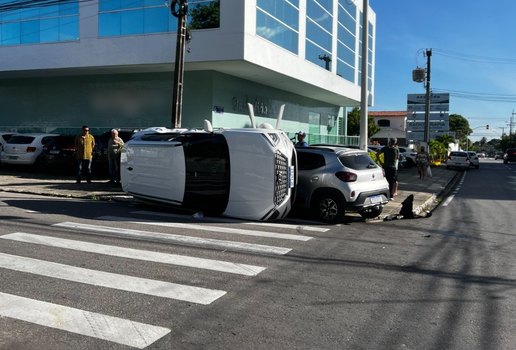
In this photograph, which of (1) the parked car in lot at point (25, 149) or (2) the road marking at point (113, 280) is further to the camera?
(1) the parked car in lot at point (25, 149)

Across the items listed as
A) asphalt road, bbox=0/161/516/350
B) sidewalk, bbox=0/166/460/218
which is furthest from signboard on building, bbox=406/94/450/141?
asphalt road, bbox=0/161/516/350

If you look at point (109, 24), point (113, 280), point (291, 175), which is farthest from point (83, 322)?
point (109, 24)

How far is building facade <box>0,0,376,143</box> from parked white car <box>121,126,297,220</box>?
387 inches

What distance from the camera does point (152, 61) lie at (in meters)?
20.6

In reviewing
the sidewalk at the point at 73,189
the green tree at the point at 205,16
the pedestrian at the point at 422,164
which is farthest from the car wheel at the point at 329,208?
the pedestrian at the point at 422,164

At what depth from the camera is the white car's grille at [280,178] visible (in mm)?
9328

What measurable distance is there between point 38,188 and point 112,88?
37.8 feet

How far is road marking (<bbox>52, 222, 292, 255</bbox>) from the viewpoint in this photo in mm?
7223

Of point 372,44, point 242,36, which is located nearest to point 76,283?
point 242,36

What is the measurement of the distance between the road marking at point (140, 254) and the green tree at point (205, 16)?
1427cm

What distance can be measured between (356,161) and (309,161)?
996 millimetres

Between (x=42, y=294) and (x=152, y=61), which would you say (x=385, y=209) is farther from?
(x=152, y=61)

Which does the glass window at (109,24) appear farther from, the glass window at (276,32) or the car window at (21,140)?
the glass window at (276,32)

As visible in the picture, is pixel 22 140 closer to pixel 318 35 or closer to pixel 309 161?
pixel 309 161
